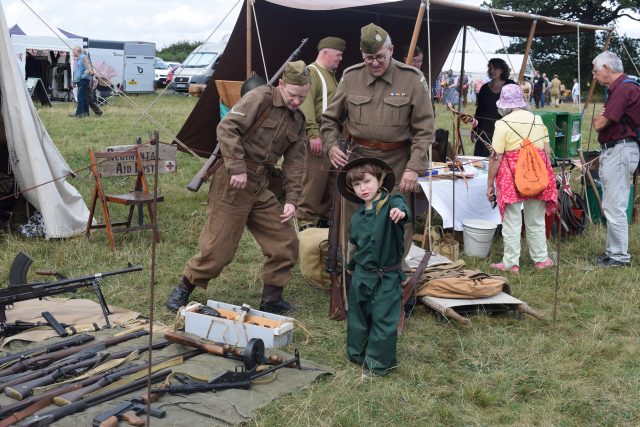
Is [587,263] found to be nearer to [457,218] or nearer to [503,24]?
[457,218]

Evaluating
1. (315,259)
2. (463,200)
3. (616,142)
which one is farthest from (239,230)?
(616,142)

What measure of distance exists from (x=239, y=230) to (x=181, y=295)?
0.64m

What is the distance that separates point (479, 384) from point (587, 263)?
119 inches

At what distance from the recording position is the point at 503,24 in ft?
30.8

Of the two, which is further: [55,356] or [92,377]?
[55,356]

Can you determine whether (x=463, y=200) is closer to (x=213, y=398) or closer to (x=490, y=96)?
(x=490, y=96)

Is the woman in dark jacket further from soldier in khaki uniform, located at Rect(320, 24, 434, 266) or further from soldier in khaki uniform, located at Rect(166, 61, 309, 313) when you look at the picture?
soldier in khaki uniform, located at Rect(166, 61, 309, 313)

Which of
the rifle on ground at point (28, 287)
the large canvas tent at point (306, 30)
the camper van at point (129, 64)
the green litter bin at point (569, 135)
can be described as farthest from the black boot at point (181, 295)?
the camper van at point (129, 64)

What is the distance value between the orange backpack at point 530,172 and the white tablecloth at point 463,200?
41.4 inches

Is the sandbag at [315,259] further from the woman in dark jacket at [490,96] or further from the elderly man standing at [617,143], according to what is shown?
the woman in dark jacket at [490,96]

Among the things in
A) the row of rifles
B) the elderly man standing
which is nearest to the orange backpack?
the elderly man standing

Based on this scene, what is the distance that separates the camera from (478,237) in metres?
6.76

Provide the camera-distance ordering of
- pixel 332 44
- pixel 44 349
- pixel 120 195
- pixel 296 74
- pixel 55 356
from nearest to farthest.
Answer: pixel 55 356 < pixel 44 349 < pixel 296 74 < pixel 332 44 < pixel 120 195

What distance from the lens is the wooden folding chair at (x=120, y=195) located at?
6754 millimetres
